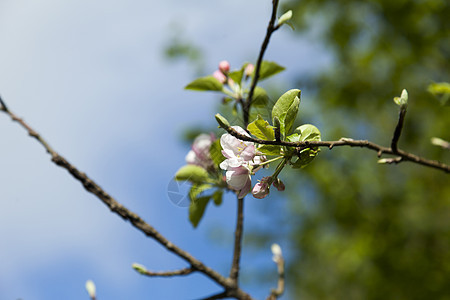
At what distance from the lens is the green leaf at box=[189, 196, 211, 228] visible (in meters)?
0.89

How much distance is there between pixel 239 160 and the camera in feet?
1.87

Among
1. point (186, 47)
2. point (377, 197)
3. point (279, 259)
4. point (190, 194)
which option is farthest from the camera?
point (186, 47)

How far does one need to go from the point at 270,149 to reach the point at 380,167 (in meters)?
6.99

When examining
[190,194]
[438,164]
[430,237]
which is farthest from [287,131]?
[430,237]

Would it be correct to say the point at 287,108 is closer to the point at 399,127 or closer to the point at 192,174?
the point at 399,127

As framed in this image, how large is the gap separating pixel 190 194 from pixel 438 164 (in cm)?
51

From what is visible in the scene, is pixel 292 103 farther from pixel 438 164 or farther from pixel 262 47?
pixel 438 164

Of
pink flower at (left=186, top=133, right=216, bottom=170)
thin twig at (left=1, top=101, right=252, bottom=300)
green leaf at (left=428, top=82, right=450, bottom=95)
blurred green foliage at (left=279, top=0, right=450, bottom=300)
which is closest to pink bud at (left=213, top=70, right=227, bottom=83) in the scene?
pink flower at (left=186, top=133, right=216, bottom=170)

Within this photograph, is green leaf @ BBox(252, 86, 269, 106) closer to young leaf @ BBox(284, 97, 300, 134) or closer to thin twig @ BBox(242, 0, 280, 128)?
thin twig @ BBox(242, 0, 280, 128)

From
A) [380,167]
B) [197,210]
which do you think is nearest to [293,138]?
[197,210]

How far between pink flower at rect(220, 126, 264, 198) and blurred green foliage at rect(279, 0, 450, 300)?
2.15 metres

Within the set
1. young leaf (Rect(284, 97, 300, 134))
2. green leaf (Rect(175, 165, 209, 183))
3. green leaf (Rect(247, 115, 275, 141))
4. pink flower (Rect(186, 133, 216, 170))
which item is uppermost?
pink flower (Rect(186, 133, 216, 170))

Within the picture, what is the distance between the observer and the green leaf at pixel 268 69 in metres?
0.91

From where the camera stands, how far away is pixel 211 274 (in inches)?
34.4
